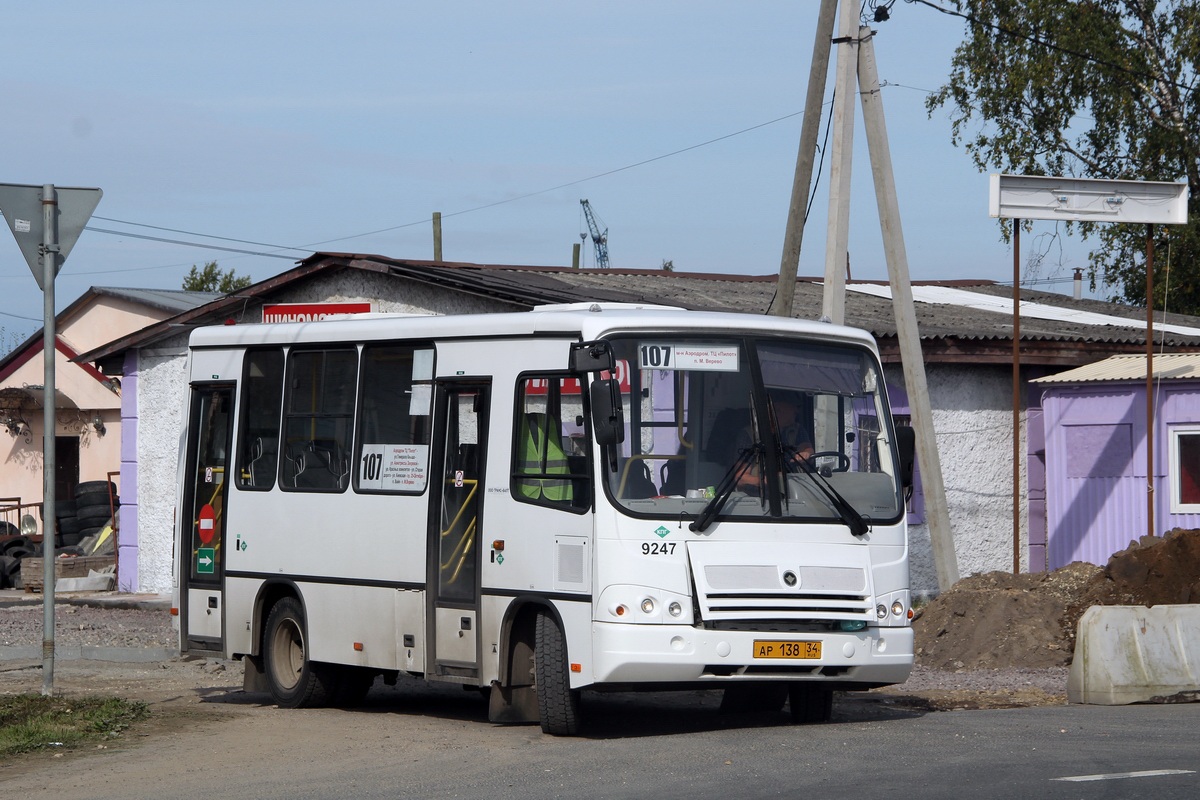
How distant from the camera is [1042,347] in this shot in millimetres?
22734

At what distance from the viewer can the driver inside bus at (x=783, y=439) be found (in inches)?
414

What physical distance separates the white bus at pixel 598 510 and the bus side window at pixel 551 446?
2cm

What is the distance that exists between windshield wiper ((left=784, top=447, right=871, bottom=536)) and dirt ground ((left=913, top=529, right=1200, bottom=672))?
5.08 m

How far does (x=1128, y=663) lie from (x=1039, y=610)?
12.2 feet

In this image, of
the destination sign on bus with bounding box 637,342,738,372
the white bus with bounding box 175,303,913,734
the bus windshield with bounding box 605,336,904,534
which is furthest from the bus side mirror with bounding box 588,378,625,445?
the destination sign on bus with bounding box 637,342,738,372

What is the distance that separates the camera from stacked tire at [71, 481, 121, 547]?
29328 mm

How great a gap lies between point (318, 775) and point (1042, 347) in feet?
51.5

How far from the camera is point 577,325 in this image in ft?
35.0

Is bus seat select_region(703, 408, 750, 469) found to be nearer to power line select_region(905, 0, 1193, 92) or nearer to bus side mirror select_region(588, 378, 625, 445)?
bus side mirror select_region(588, 378, 625, 445)

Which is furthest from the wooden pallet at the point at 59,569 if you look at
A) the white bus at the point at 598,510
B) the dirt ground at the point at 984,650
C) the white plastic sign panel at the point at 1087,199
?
the white plastic sign panel at the point at 1087,199

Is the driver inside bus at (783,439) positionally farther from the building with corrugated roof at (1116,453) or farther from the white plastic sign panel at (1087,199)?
the building with corrugated roof at (1116,453)

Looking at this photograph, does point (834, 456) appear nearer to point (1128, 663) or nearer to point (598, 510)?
point (598, 510)

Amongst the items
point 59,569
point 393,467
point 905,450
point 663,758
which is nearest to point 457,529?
point 393,467

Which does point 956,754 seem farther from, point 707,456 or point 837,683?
point 707,456
